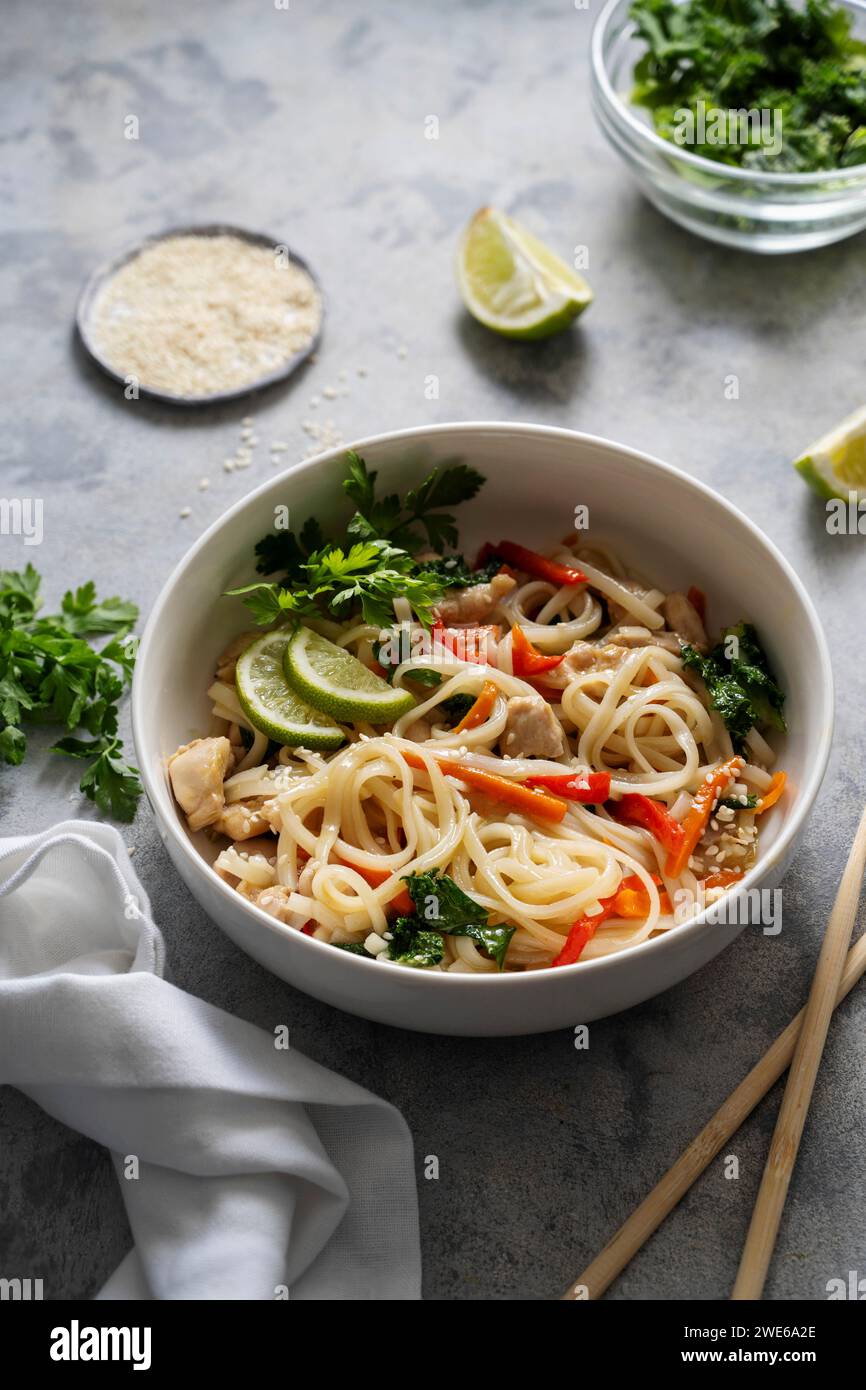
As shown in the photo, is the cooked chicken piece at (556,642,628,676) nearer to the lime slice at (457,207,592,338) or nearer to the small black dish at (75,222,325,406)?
the lime slice at (457,207,592,338)

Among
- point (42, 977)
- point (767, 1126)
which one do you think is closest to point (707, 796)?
point (767, 1126)

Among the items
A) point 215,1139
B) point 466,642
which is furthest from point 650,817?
point 215,1139

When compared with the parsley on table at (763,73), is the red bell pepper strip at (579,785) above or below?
below

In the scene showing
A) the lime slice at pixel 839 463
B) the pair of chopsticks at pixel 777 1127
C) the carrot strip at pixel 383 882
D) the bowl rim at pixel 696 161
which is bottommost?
the pair of chopsticks at pixel 777 1127

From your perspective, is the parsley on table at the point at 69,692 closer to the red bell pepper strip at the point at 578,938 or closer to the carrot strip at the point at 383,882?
the carrot strip at the point at 383,882

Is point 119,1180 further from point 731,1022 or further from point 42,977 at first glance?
point 731,1022

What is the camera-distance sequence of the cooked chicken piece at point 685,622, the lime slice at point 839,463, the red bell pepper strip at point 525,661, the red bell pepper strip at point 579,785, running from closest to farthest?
the red bell pepper strip at point 579,785 < the red bell pepper strip at point 525,661 < the cooked chicken piece at point 685,622 < the lime slice at point 839,463

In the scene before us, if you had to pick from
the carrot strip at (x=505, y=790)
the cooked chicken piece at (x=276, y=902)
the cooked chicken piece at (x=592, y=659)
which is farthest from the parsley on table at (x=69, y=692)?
the cooked chicken piece at (x=592, y=659)
